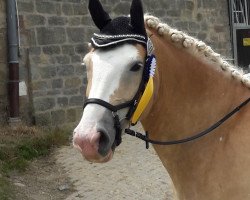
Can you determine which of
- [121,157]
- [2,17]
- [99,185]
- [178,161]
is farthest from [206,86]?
[2,17]

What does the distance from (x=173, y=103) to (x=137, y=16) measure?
24.2 inches

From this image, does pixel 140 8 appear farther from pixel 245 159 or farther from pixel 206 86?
pixel 245 159

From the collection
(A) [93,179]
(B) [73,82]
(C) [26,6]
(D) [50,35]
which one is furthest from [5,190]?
(C) [26,6]

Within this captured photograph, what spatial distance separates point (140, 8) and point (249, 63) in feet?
38.4

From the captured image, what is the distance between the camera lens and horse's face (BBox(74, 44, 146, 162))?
2471 mm

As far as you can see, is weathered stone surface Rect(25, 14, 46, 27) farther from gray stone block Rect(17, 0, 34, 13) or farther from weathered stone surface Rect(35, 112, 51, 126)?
weathered stone surface Rect(35, 112, 51, 126)

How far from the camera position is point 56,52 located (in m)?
8.82

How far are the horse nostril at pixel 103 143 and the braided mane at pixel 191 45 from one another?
86cm

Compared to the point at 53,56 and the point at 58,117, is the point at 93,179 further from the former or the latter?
the point at 53,56

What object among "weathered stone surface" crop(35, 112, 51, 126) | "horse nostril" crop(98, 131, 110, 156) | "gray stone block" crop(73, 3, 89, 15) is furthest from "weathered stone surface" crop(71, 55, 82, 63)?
"horse nostril" crop(98, 131, 110, 156)

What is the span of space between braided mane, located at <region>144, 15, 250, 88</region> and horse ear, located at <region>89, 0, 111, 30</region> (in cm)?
29

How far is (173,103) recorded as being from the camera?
2951mm

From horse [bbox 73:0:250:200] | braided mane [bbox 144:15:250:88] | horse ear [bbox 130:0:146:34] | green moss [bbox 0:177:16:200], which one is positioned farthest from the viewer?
green moss [bbox 0:177:16:200]

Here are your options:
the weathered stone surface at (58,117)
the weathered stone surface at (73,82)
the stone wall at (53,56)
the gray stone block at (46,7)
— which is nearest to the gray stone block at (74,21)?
the stone wall at (53,56)
